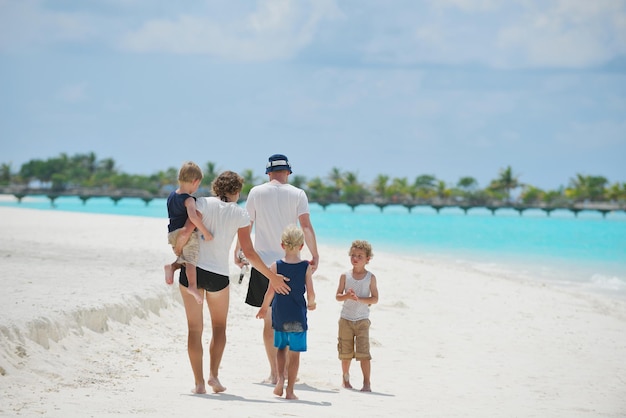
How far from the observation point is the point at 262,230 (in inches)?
248

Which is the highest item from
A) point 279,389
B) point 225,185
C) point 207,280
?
point 225,185

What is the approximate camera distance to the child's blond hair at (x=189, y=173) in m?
5.42

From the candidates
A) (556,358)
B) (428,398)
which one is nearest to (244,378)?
(428,398)

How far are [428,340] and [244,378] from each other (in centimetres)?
336

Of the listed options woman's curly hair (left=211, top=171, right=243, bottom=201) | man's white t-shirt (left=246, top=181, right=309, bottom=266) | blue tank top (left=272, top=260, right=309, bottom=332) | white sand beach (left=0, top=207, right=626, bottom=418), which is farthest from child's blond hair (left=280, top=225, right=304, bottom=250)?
white sand beach (left=0, top=207, right=626, bottom=418)

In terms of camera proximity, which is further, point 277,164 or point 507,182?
point 507,182

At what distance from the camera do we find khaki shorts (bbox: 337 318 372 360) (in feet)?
20.9

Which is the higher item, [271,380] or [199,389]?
[199,389]

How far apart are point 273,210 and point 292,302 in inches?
35.9

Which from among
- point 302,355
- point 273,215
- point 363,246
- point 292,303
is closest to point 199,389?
point 292,303

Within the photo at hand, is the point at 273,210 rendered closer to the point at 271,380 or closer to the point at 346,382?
the point at 271,380

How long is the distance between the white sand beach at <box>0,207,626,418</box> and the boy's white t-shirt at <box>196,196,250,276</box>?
983 millimetres

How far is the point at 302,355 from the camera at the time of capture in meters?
8.09

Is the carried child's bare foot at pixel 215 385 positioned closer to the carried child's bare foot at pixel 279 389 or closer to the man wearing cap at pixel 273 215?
the carried child's bare foot at pixel 279 389
